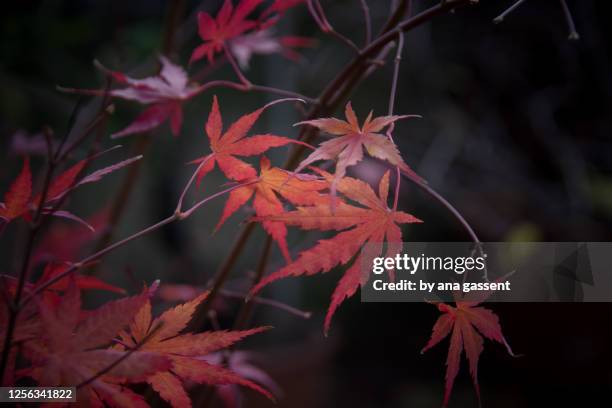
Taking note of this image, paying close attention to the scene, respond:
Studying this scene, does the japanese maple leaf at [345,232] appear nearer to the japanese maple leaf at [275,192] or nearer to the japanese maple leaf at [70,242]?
the japanese maple leaf at [275,192]

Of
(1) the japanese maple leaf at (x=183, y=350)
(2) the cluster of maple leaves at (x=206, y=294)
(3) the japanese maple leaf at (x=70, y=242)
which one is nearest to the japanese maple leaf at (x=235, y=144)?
(2) the cluster of maple leaves at (x=206, y=294)

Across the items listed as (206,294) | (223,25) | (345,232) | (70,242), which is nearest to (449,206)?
(345,232)

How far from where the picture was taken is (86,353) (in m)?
0.34

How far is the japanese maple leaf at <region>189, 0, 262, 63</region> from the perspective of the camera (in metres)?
0.51

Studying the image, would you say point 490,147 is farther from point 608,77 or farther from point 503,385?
point 503,385

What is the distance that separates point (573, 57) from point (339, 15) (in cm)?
73

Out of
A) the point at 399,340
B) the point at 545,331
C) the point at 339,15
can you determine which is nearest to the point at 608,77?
the point at 545,331

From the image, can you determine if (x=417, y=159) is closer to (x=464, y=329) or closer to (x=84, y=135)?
(x=464, y=329)

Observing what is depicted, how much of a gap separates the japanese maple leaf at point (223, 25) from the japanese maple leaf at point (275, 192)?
163mm

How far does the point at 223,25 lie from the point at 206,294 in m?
0.31

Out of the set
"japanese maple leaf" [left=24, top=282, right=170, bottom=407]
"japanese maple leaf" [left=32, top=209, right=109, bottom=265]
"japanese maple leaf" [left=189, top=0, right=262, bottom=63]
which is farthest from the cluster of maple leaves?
"japanese maple leaf" [left=32, top=209, right=109, bottom=265]

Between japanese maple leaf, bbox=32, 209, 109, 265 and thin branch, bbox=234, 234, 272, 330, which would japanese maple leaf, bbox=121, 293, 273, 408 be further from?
japanese maple leaf, bbox=32, 209, 109, 265

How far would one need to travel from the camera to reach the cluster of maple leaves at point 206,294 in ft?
1.11

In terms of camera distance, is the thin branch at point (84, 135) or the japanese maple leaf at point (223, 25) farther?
the japanese maple leaf at point (223, 25)
